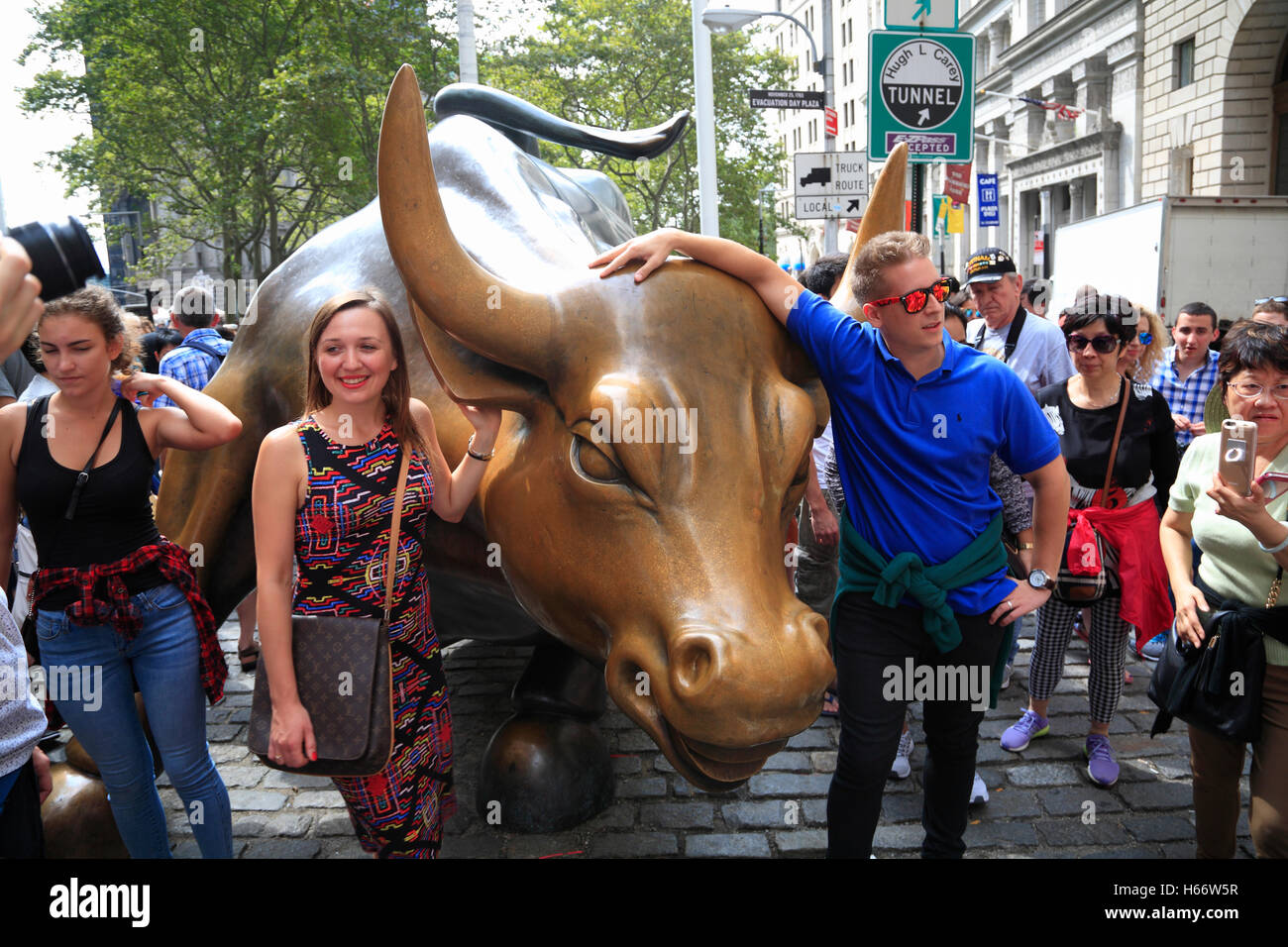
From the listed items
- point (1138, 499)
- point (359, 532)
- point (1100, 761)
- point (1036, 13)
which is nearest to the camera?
point (359, 532)

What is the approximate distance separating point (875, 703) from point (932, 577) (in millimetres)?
440

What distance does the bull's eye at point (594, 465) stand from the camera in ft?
8.30

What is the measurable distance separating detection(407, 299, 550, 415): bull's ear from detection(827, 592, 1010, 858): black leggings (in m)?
1.27

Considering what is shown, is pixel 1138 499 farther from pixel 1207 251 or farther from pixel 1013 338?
pixel 1207 251

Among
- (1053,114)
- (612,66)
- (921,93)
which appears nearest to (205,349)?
(921,93)

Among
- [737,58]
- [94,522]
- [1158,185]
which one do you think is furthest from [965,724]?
[1158,185]

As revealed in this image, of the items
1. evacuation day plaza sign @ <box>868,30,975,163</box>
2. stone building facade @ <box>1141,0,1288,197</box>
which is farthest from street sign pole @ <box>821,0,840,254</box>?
stone building facade @ <box>1141,0,1288,197</box>

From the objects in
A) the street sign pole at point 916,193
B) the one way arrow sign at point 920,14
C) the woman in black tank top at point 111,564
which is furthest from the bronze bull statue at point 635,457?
the one way arrow sign at point 920,14

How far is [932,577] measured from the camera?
2.84m

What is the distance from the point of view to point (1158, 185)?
3148 centimetres

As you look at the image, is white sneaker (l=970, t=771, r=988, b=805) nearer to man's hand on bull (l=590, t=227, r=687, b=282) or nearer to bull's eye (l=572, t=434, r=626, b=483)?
bull's eye (l=572, t=434, r=626, b=483)

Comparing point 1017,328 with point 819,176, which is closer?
point 1017,328

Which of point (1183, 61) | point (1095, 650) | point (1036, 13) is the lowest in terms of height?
point (1095, 650)

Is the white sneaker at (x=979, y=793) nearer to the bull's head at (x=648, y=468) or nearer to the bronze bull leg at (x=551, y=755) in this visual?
the bronze bull leg at (x=551, y=755)
